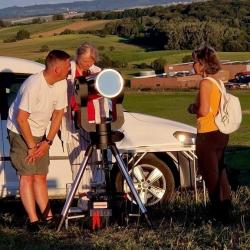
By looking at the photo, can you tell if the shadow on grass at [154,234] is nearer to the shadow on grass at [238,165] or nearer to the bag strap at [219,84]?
the bag strap at [219,84]

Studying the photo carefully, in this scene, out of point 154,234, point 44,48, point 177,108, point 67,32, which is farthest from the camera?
point 67,32

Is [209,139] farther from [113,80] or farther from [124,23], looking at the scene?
[124,23]

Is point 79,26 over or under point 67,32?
over

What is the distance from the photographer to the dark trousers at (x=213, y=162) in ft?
20.4

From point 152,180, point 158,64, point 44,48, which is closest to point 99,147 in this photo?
point 152,180

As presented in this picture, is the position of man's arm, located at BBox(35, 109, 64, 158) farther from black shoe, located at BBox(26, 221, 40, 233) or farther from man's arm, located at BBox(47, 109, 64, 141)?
black shoe, located at BBox(26, 221, 40, 233)

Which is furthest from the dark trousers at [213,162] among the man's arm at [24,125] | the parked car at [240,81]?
the parked car at [240,81]

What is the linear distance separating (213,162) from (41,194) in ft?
4.93

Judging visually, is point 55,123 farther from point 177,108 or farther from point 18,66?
point 177,108

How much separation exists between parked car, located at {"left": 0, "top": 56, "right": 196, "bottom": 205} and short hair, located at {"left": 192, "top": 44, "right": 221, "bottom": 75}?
1433mm

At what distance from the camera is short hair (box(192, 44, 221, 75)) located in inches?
242

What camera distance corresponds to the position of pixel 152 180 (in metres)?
7.46

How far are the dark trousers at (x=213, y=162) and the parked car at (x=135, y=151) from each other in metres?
1.12

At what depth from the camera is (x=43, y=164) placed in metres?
6.30
